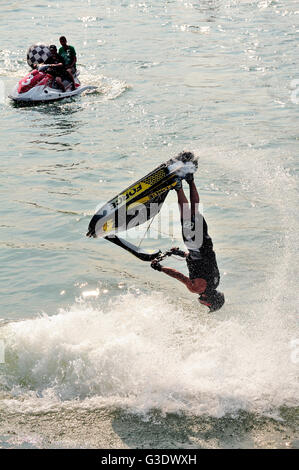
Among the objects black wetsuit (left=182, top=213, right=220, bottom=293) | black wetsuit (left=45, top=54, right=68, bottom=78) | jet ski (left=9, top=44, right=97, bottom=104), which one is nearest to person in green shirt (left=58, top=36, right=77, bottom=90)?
black wetsuit (left=45, top=54, right=68, bottom=78)

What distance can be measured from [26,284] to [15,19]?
28287 mm

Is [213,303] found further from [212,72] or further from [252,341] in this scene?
[212,72]

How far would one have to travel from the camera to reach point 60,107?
21234mm

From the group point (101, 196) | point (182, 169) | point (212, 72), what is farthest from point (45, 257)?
point (212, 72)

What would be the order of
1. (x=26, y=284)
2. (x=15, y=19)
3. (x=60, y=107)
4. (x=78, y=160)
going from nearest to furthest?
(x=26, y=284) → (x=78, y=160) → (x=60, y=107) → (x=15, y=19)

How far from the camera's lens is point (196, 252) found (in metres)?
→ 8.92

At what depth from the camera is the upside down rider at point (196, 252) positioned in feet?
28.2

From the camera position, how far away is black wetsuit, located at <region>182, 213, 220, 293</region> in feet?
28.6

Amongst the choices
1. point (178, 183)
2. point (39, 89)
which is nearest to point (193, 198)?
point (178, 183)

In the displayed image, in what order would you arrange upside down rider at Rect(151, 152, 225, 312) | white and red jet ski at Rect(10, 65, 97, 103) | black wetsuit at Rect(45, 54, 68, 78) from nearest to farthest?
1. upside down rider at Rect(151, 152, 225, 312)
2. white and red jet ski at Rect(10, 65, 97, 103)
3. black wetsuit at Rect(45, 54, 68, 78)

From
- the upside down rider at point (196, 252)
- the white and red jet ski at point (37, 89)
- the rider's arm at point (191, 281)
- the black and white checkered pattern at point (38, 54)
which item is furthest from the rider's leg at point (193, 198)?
the black and white checkered pattern at point (38, 54)

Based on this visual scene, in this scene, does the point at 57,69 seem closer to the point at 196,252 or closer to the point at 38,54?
the point at 38,54

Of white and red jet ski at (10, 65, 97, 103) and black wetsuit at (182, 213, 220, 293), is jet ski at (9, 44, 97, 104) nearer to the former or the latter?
white and red jet ski at (10, 65, 97, 103)

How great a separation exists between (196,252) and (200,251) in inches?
2.2
